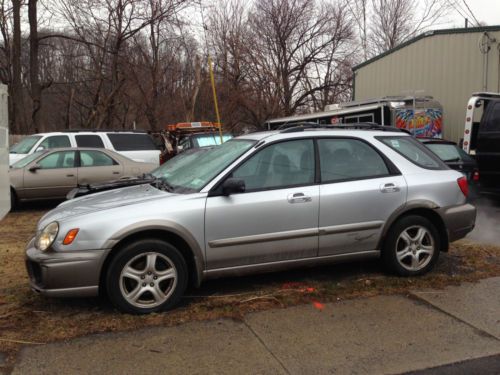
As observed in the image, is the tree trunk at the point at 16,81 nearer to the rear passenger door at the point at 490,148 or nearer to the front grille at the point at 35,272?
the rear passenger door at the point at 490,148

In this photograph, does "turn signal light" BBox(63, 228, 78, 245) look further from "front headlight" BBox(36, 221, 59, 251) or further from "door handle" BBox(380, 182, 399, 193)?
"door handle" BBox(380, 182, 399, 193)

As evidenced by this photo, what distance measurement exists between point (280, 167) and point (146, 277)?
160cm

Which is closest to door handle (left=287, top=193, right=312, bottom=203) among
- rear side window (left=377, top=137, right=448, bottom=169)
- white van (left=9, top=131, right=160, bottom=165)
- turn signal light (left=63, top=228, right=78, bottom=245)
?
rear side window (left=377, top=137, right=448, bottom=169)

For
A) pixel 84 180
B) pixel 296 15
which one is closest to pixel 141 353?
pixel 84 180

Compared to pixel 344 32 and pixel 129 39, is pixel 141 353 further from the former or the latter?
pixel 344 32

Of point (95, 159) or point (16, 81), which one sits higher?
point (16, 81)

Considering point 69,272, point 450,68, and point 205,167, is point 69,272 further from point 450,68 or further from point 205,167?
point 450,68

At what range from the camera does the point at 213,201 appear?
4.34 meters

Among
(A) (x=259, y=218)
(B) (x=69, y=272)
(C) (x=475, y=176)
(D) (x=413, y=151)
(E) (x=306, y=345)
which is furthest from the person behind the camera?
(C) (x=475, y=176)

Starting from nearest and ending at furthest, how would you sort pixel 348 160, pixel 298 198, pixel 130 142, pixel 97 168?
pixel 298 198
pixel 348 160
pixel 97 168
pixel 130 142

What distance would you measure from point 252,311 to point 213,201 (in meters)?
1.00

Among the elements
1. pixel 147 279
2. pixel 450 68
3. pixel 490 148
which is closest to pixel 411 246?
pixel 147 279

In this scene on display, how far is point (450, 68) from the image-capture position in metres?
15.8

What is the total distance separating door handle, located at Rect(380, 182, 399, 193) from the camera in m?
4.93
